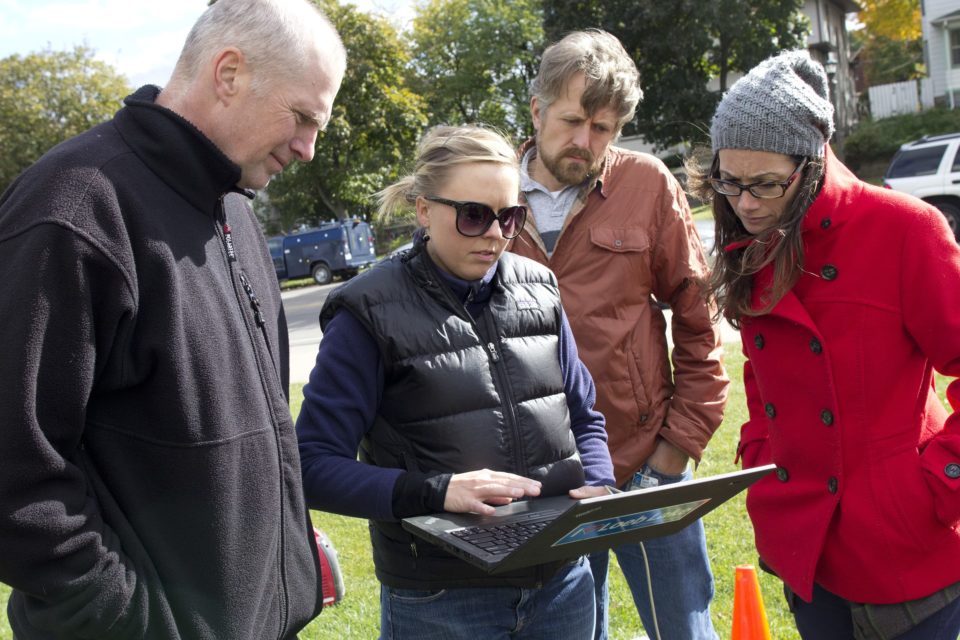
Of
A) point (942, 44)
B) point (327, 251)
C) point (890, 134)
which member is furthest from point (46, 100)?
point (942, 44)

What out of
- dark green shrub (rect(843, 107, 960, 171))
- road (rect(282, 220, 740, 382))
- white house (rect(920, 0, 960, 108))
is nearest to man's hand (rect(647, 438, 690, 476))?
road (rect(282, 220, 740, 382))

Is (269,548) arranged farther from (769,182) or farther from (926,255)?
(926,255)

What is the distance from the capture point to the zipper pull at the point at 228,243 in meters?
1.93

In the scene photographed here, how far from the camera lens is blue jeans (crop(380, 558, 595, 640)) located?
2.21 m

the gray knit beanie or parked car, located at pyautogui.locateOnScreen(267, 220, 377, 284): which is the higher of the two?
the gray knit beanie

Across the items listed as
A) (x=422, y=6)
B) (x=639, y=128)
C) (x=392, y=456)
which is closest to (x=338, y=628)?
(x=392, y=456)

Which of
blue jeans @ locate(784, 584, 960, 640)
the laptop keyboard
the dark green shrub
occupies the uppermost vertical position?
the laptop keyboard

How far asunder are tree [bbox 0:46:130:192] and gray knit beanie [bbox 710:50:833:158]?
39124mm

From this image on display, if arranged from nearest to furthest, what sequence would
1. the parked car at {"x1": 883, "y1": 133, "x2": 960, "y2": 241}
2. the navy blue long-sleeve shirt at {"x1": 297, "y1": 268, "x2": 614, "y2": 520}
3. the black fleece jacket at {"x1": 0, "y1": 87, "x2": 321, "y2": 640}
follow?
the black fleece jacket at {"x1": 0, "y1": 87, "x2": 321, "y2": 640} < the navy blue long-sleeve shirt at {"x1": 297, "y1": 268, "x2": 614, "y2": 520} < the parked car at {"x1": 883, "y1": 133, "x2": 960, "y2": 241}

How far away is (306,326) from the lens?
17.3 m

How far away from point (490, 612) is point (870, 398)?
3.55ft

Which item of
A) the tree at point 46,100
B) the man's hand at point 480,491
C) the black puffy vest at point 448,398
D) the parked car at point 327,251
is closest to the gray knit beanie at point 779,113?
the black puffy vest at point 448,398

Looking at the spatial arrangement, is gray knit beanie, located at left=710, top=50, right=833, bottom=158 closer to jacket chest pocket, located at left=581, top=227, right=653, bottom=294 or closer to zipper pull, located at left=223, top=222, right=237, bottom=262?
jacket chest pocket, located at left=581, top=227, right=653, bottom=294

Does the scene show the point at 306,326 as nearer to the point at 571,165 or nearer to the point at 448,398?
the point at 571,165
